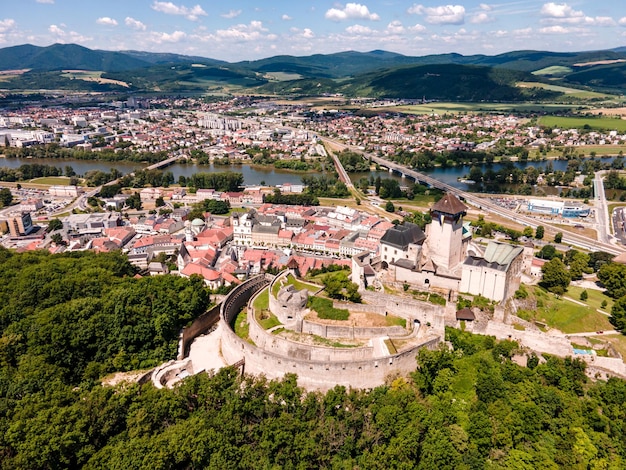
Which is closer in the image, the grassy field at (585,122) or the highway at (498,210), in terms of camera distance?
the highway at (498,210)

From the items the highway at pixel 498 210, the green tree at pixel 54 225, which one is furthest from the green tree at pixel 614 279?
the green tree at pixel 54 225

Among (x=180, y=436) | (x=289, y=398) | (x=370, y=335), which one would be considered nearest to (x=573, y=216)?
(x=370, y=335)

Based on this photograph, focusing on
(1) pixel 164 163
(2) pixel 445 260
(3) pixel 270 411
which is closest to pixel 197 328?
(3) pixel 270 411

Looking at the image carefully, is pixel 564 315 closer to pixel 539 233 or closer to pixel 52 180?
pixel 539 233

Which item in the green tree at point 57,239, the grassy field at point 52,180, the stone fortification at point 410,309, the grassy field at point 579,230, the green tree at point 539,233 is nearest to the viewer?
the stone fortification at point 410,309

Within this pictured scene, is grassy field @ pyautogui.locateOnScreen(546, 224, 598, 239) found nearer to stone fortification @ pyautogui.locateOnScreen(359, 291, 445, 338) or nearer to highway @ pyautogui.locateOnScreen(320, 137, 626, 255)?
highway @ pyautogui.locateOnScreen(320, 137, 626, 255)

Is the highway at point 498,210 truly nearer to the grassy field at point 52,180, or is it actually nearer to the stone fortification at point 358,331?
the stone fortification at point 358,331
